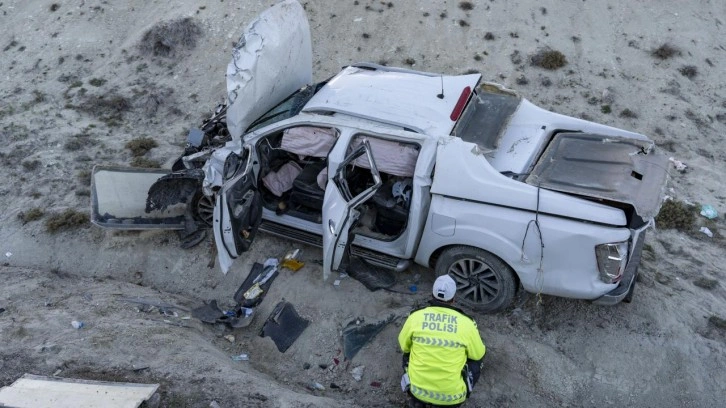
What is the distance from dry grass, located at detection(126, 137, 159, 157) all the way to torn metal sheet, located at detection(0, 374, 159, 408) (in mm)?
4379

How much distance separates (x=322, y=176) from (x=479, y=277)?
1.85 m

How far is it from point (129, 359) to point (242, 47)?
3210 millimetres

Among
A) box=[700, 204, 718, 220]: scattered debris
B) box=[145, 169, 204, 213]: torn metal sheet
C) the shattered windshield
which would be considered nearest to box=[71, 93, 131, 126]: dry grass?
box=[145, 169, 204, 213]: torn metal sheet

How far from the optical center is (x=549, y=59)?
958 centimetres

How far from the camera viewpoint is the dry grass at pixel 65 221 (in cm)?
705

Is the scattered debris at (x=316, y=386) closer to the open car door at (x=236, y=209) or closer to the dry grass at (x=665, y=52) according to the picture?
the open car door at (x=236, y=209)

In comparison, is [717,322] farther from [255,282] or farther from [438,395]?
[255,282]

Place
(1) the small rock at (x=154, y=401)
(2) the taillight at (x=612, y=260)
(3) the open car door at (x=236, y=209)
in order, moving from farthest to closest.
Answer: (3) the open car door at (x=236, y=209) < (2) the taillight at (x=612, y=260) < (1) the small rock at (x=154, y=401)

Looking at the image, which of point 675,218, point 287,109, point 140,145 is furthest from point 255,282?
point 675,218

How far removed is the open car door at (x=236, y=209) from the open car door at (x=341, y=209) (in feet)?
2.73

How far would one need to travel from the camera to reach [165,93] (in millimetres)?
9695

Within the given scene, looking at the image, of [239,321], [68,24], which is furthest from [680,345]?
[68,24]

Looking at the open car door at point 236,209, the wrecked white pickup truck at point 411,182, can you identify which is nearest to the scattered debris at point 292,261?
the wrecked white pickup truck at point 411,182

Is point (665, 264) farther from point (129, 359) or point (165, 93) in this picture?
point (165, 93)
